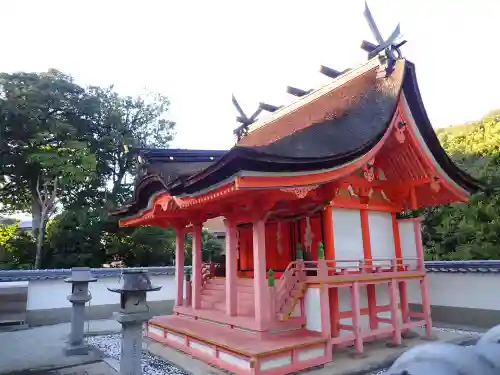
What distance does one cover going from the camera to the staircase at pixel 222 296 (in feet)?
28.0

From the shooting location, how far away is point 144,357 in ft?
26.4

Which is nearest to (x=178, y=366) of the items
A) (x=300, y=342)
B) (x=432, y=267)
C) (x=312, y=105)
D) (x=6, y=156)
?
(x=300, y=342)

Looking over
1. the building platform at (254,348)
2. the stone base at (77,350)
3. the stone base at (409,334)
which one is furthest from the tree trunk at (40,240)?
the stone base at (409,334)

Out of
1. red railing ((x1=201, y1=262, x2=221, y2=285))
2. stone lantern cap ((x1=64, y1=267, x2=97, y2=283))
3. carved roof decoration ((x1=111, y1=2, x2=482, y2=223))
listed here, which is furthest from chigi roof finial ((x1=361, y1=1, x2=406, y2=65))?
stone lantern cap ((x1=64, y1=267, x2=97, y2=283))

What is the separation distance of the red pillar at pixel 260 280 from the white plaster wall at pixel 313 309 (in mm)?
1007

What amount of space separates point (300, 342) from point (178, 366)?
261cm

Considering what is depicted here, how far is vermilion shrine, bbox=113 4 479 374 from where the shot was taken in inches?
259

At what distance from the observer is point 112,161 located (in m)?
26.8

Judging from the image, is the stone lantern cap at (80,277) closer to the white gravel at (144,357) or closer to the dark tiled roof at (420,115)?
the white gravel at (144,357)

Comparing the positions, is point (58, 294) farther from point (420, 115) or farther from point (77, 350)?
point (420, 115)

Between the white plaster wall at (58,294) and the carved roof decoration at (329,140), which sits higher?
the carved roof decoration at (329,140)

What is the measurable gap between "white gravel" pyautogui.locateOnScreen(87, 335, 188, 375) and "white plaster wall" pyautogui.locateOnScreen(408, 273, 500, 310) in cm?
872

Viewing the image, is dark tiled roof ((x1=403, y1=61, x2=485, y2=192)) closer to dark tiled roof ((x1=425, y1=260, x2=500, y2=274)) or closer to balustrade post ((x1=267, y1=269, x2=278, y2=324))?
dark tiled roof ((x1=425, y1=260, x2=500, y2=274))

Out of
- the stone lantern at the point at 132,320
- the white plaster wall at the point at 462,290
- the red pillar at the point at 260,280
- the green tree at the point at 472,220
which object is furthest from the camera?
the green tree at the point at 472,220
